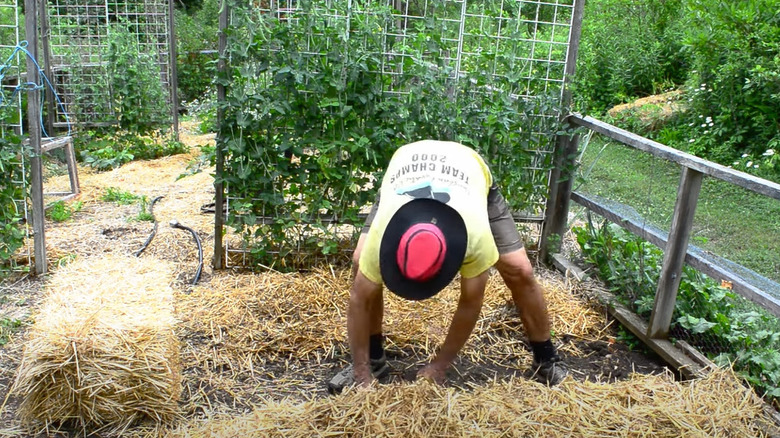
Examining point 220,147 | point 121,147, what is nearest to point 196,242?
point 220,147

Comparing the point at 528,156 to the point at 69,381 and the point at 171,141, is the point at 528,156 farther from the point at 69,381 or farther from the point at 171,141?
the point at 171,141

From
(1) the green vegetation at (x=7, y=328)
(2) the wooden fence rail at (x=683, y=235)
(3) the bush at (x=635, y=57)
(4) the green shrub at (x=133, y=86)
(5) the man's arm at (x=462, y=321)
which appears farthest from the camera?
(3) the bush at (x=635, y=57)

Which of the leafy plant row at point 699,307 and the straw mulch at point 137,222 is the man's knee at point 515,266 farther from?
the straw mulch at point 137,222

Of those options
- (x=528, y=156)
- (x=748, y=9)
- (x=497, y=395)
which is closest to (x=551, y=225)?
(x=528, y=156)

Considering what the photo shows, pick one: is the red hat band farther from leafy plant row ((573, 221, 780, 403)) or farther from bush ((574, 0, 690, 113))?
bush ((574, 0, 690, 113))

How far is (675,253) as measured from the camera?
12.9 ft

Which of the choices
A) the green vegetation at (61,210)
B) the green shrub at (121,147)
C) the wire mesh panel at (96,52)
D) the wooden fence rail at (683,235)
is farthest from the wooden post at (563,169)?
the wire mesh panel at (96,52)

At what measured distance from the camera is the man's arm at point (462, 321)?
3.01 metres

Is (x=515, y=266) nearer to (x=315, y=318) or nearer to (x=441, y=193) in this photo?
(x=441, y=193)

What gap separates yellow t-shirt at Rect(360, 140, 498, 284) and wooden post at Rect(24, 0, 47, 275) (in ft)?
9.25

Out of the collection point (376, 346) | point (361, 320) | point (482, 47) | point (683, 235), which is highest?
point (482, 47)

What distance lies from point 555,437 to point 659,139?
22.4 feet

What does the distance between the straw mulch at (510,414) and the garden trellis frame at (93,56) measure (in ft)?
21.9

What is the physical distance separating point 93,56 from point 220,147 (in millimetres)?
5471
